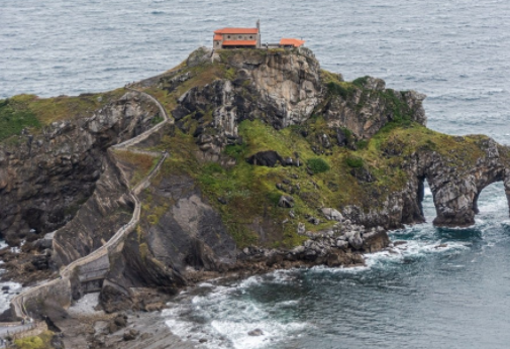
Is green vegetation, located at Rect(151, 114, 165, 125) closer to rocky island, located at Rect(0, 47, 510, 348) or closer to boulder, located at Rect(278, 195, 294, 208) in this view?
rocky island, located at Rect(0, 47, 510, 348)

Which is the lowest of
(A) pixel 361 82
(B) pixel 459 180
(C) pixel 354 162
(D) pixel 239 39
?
(B) pixel 459 180

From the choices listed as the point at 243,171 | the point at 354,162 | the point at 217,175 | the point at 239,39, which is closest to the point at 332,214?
the point at 354,162

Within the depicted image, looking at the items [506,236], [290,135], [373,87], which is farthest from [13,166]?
[506,236]


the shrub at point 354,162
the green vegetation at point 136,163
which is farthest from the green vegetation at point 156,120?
the shrub at point 354,162

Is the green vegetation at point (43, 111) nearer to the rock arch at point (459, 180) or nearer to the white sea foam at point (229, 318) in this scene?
the white sea foam at point (229, 318)

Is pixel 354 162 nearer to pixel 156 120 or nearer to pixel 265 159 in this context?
pixel 265 159

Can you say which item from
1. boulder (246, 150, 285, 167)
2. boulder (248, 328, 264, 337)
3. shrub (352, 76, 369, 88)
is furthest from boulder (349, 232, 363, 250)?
shrub (352, 76, 369, 88)
